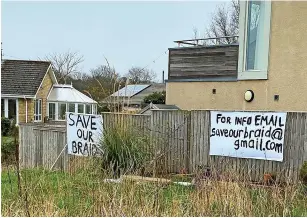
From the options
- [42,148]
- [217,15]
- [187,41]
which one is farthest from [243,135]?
[217,15]

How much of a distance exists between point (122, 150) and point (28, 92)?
2204 centimetres

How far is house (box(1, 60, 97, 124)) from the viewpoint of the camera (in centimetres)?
2728

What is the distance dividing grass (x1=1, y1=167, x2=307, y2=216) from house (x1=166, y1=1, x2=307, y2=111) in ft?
18.5

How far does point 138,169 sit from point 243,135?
2.23 metres

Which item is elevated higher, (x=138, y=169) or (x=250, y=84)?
(x=250, y=84)

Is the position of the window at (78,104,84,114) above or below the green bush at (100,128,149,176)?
below

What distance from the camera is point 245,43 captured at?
1126 cm

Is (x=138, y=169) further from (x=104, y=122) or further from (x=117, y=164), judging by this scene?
(x=104, y=122)

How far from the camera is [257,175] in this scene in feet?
25.0

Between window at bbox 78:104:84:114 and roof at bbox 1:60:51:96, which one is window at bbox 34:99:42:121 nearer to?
roof at bbox 1:60:51:96

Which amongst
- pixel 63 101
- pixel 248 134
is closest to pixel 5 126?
pixel 63 101

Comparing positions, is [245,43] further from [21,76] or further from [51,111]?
[51,111]

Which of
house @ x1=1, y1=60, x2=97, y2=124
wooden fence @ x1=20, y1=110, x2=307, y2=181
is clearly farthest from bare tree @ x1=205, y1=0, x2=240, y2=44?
wooden fence @ x1=20, y1=110, x2=307, y2=181

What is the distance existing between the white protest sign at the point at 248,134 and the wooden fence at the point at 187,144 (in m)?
0.12
